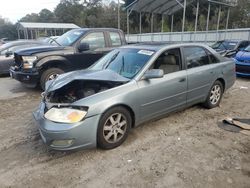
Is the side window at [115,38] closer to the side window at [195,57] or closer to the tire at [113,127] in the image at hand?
the side window at [195,57]

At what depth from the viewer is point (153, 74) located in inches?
142

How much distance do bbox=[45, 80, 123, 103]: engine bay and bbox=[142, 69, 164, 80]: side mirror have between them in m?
0.46

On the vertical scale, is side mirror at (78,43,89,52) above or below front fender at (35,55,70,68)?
above

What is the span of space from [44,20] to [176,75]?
6529 cm

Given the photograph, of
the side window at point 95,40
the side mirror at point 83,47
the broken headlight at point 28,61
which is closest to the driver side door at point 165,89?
the side mirror at point 83,47

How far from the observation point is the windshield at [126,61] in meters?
3.84

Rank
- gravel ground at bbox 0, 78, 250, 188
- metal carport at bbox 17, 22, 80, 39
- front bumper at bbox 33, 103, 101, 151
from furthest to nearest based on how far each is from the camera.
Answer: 1. metal carport at bbox 17, 22, 80, 39
2. front bumper at bbox 33, 103, 101, 151
3. gravel ground at bbox 0, 78, 250, 188

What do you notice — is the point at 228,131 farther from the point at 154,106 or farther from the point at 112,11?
the point at 112,11

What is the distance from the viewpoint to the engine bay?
3490 millimetres

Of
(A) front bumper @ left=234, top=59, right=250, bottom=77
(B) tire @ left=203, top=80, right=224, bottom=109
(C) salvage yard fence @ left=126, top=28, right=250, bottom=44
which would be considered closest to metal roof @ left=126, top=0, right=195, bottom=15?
(C) salvage yard fence @ left=126, top=28, right=250, bottom=44

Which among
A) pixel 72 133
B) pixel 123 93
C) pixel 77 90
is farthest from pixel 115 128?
pixel 77 90

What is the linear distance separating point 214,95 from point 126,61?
2.27 m

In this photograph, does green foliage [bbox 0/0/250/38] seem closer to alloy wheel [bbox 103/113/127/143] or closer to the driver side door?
the driver side door

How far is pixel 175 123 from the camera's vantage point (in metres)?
4.37
